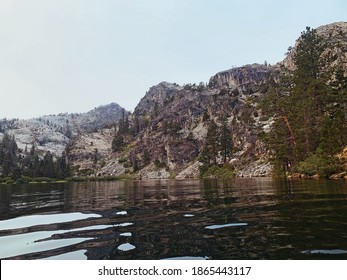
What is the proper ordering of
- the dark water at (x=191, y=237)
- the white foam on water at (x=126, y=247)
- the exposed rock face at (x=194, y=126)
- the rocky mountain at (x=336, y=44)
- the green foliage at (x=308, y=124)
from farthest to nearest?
the exposed rock face at (x=194, y=126)
the rocky mountain at (x=336, y=44)
the green foliage at (x=308, y=124)
the white foam on water at (x=126, y=247)
the dark water at (x=191, y=237)

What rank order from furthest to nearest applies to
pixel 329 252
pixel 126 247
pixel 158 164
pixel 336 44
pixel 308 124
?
pixel 158 164 < pixel 336 44 < pixel 308 124 < pixel 126 247 < pixel 329 252

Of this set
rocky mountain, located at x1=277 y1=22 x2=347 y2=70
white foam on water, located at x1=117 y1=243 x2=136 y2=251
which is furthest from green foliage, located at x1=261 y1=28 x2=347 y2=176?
rocky mountain, located at x1=277 y1=22 x2=347 y2=70

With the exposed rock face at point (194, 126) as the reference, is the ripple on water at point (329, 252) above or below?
below

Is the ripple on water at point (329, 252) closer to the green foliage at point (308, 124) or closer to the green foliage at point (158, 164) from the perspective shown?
the green foliage at point (308, 124)

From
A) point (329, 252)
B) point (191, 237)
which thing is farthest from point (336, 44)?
point (329, 252)

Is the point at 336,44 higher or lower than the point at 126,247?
higher

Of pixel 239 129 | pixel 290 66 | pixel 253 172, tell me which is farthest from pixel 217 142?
pixel 290 66

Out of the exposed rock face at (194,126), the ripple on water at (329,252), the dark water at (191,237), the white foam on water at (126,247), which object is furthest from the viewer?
the exposed rock face at (194,126)

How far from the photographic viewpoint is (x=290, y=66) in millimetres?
183000

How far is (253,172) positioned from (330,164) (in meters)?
44.1

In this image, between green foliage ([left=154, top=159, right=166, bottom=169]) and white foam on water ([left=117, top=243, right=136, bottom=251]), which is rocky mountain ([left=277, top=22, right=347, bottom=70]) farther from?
white foam on water ([left=117, top=243, right=136, bottom=251])

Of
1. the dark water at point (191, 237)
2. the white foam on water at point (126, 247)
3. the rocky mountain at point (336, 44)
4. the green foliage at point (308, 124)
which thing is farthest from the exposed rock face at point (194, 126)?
the white foam on water at point (126, 247)

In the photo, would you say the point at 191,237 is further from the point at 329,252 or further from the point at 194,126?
the point at 194,126
